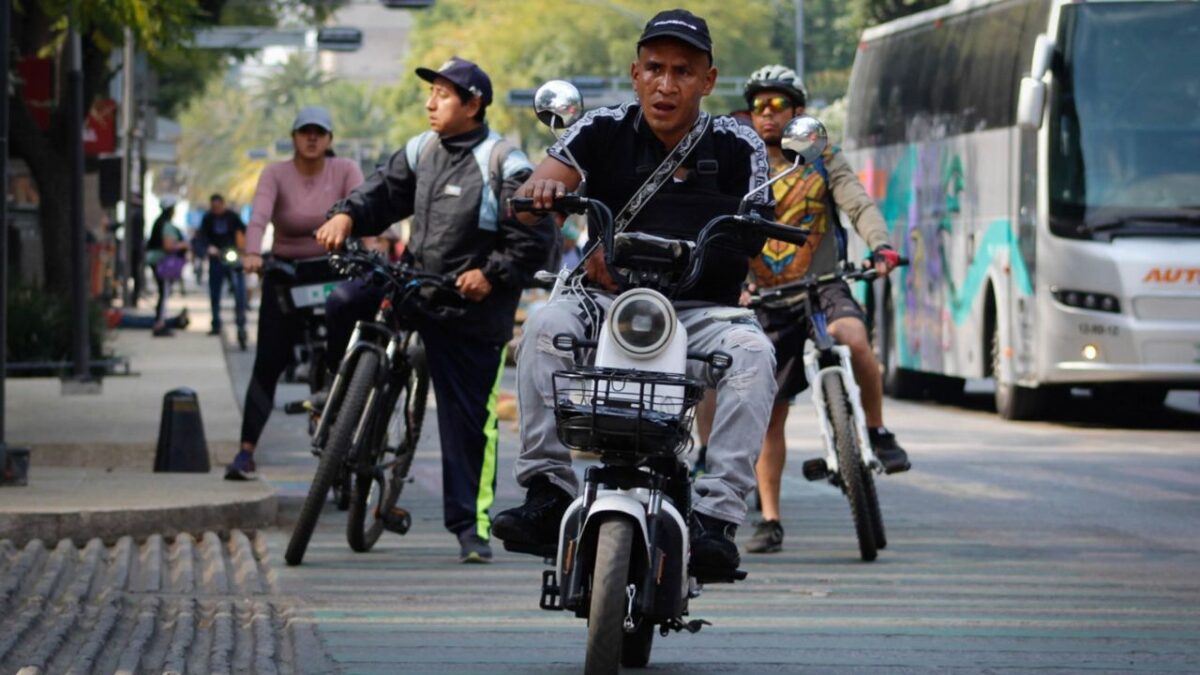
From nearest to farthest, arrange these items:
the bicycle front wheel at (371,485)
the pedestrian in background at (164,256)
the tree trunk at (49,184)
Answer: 1. the bicycle front wheel at (371,485)
2. the tree trunk at (49,184)
3. the pedestrian in background at (164,256)

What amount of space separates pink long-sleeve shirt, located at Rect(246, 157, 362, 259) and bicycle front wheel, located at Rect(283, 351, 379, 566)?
8.73 feet

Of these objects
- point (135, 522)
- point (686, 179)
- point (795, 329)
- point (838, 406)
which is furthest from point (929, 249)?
point (686, 179)

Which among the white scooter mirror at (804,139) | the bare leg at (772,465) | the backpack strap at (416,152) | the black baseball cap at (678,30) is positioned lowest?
the bare leg at (772,465)

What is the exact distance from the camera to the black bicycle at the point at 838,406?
383 inches

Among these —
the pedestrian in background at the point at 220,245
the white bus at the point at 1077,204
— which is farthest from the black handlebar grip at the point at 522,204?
the pedestrian in background at the point at 220,245

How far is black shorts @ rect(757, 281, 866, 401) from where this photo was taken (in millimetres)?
10203

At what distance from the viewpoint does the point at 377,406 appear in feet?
31.2

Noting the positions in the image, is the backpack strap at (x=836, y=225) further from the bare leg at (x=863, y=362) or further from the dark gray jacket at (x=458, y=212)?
A: the dark gray jacket at (x=458, y=212)

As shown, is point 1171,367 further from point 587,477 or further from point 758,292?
point 587,477

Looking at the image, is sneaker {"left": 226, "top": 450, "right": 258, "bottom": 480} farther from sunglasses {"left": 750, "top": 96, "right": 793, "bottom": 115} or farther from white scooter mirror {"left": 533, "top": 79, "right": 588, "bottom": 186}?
white scooter mirror {"left": 533, "top": 79, "right": 588, "bottom": 186}

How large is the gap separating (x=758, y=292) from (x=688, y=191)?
3509 millimetres

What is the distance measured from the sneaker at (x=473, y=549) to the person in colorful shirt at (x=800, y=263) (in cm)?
110

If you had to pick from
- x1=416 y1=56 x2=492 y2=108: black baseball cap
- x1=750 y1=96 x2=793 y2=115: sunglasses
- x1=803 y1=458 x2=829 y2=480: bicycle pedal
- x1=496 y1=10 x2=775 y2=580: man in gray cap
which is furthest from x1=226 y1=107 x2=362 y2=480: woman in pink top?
x1=496 y1=10 x2=775 y2=580: man in gray cap

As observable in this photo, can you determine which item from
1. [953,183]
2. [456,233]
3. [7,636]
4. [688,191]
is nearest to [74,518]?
[456,233]
